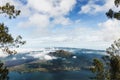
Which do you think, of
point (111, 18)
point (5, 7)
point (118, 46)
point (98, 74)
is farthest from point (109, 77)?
point (5, 7)

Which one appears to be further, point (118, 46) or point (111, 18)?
point (118, 46)

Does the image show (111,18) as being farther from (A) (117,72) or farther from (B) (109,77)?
(B) (109,77)

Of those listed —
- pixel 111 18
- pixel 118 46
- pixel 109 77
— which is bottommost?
pixel 109 77

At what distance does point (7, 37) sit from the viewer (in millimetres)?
29703

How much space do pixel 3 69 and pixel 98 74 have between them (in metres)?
33.9

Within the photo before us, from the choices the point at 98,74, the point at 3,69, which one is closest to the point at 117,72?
the point at 98,74

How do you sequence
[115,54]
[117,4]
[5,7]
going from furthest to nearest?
1. [115,54]
2. [117,4]
3. [5,7]

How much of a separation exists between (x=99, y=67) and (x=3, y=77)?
114ft

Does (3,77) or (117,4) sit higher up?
(117,4)

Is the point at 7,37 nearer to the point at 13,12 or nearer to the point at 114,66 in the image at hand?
the point at 13,12

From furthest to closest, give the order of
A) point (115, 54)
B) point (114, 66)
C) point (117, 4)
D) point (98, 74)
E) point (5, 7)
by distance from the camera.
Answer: point (98, 74) < point (115, 54) < point (114, 66) < point (117, 4) < point (5, 7)

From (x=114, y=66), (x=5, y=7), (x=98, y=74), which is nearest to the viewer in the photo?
(x=5, y=7)

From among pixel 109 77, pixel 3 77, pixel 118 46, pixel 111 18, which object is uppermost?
pixel 111 18

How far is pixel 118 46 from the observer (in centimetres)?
5319
